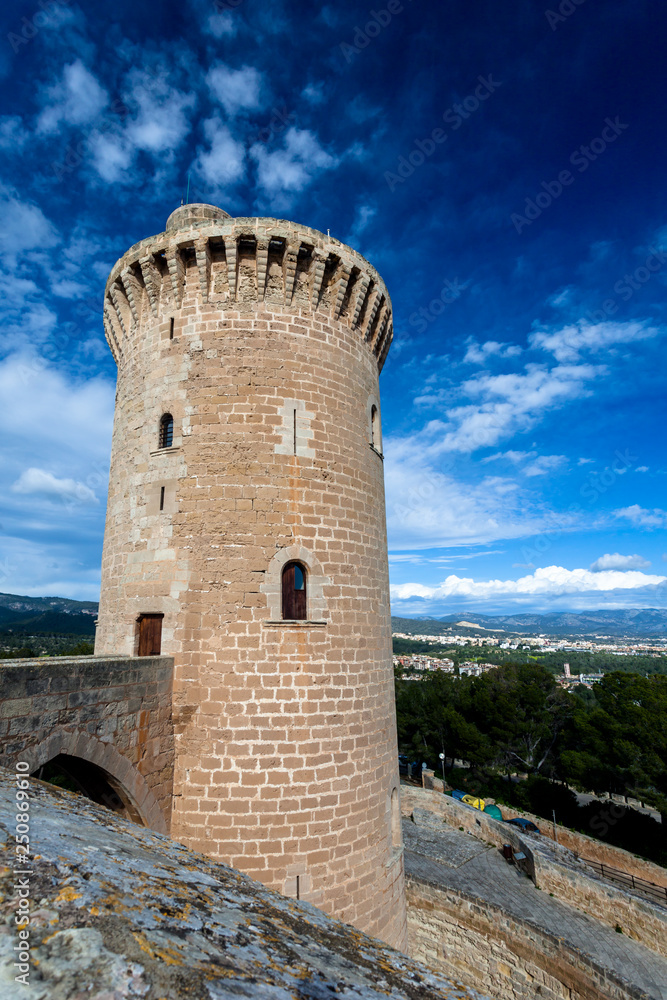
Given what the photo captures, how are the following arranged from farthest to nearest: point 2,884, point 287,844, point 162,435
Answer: point 162,435, point 287,844, point 2,884

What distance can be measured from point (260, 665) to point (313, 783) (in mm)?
1919

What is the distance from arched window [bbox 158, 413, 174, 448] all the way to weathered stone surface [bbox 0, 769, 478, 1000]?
6.90m

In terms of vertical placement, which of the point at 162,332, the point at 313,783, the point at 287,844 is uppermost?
the point at 162,332

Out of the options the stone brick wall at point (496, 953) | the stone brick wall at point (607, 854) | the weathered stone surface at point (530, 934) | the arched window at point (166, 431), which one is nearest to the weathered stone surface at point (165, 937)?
the arched window at point (166, 431)

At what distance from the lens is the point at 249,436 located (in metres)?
8.66

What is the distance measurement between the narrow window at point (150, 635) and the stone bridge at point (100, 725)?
621 millimetres

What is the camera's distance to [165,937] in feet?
5.86

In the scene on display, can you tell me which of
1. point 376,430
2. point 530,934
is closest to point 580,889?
point 530,934

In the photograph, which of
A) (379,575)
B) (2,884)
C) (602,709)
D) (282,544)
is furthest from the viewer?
(602,709)

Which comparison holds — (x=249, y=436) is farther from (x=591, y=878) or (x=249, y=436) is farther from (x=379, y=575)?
(x=591, y=878)

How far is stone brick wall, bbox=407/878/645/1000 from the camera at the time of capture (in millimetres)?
11695

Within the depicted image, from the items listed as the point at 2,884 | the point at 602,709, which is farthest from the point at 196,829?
the point at 602,709

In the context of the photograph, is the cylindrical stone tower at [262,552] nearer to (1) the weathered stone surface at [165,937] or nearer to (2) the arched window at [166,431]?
(2) the arched window at [166,431]

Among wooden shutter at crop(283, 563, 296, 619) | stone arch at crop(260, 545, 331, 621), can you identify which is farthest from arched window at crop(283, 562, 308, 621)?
stone arch at crop(260, 545, 331, 621)
